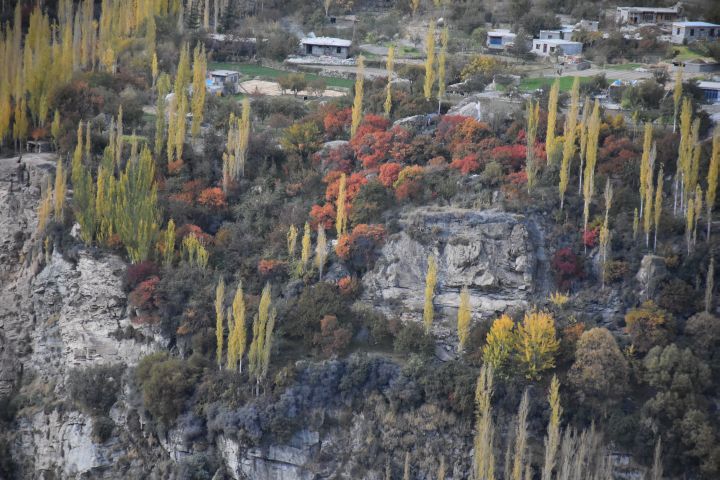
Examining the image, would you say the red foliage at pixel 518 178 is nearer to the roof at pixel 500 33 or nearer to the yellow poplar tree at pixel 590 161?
the yellow poplar tree at pixel 590 161

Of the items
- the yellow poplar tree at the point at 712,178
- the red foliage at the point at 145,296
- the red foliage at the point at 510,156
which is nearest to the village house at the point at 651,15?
the red foliage at the point at 510,156

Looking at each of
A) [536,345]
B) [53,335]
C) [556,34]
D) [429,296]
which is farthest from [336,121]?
[556,34]

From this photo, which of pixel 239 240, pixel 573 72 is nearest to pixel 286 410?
pixel 239 240

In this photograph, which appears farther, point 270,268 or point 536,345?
point 270,268

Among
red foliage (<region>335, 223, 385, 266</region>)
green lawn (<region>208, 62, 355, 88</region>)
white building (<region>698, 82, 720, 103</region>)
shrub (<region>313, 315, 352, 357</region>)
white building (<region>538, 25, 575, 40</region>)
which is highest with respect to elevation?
white building (<region>538, 25, 575, 40</region>)

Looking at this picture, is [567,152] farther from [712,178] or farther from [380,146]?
[380,146]

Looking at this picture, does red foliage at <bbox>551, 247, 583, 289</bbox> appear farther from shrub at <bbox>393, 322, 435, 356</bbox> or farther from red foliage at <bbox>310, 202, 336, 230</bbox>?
red foliage at <bbox>310, 202, 336, 230</bbox>

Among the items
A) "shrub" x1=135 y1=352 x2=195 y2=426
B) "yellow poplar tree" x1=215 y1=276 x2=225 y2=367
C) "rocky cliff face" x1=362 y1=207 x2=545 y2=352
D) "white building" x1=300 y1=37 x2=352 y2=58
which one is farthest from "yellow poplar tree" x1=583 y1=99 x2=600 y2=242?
"white building" x1=300 y1=37 x2=352 y2=58

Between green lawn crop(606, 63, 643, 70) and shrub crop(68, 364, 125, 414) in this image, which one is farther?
green lawn crop(606, 63, 643, 70)
